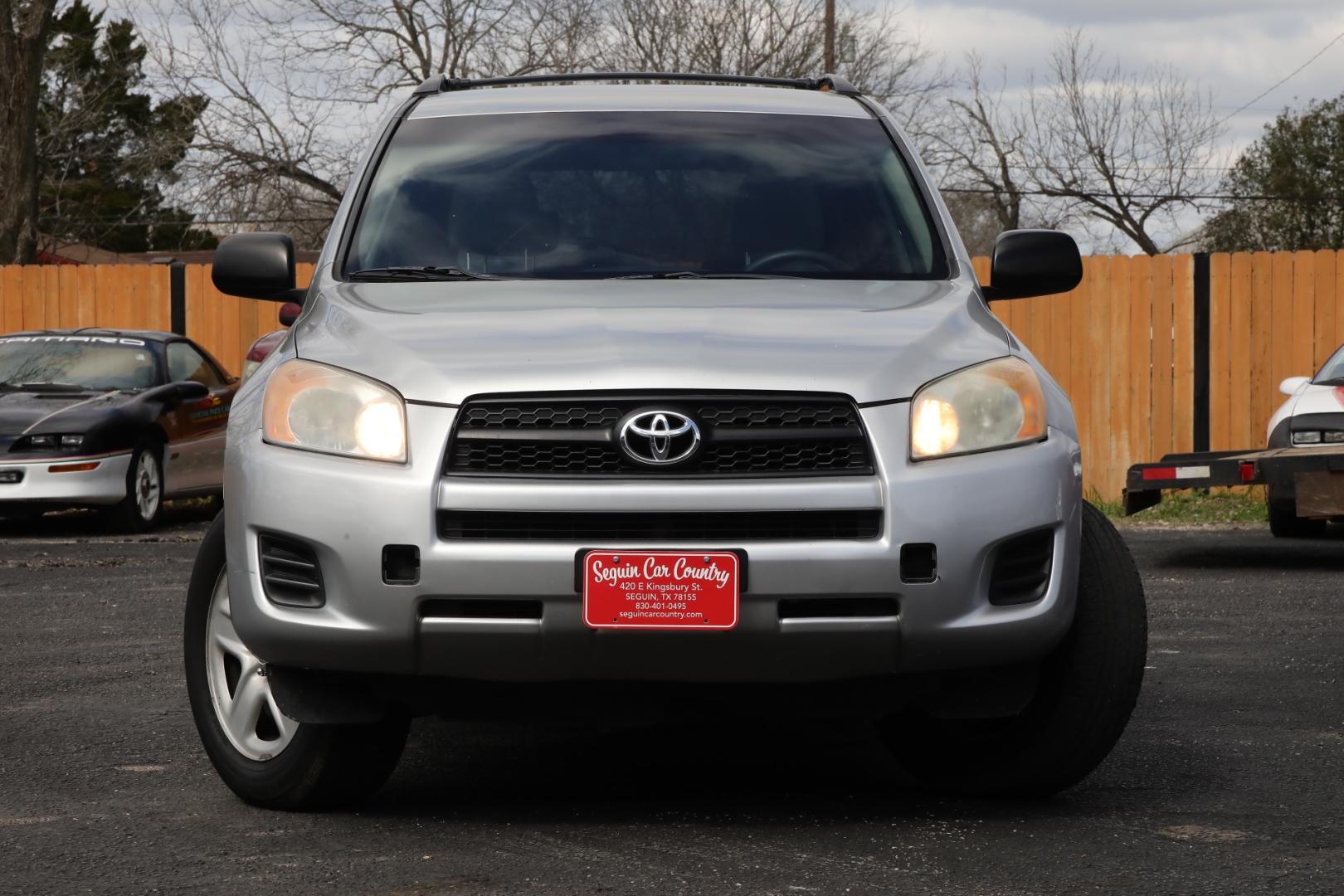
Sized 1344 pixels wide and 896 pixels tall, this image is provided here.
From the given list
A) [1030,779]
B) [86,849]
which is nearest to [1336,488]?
[1030,779]

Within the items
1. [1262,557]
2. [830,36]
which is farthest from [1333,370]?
[830,36]

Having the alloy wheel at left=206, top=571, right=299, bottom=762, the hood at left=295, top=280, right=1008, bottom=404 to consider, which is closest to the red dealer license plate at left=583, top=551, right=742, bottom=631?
the hood at left=295, top=280, right=1008, bottom=404

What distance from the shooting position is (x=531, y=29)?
102 ft

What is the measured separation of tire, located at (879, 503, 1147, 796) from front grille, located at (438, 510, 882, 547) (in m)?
0.79

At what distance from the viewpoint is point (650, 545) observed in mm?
3934

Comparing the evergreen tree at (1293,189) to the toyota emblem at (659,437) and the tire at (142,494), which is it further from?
the toyota emblem at (659,437)

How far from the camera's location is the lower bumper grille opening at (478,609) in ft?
13.0

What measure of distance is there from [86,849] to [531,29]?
92.1 ft

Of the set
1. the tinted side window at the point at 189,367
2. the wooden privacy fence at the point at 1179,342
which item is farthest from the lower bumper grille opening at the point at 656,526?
the wooden privacy fence at the point at 1179,342

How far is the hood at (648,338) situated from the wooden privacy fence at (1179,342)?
448 inches

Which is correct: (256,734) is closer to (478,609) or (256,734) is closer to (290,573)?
(290,573)

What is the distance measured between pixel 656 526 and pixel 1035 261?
68.4 inches

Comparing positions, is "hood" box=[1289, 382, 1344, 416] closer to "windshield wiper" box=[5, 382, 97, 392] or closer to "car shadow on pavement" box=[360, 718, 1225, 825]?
"car shadow on pavement" box=[360, 718, 1225, 825]

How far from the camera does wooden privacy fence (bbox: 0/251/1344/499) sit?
618 inches
